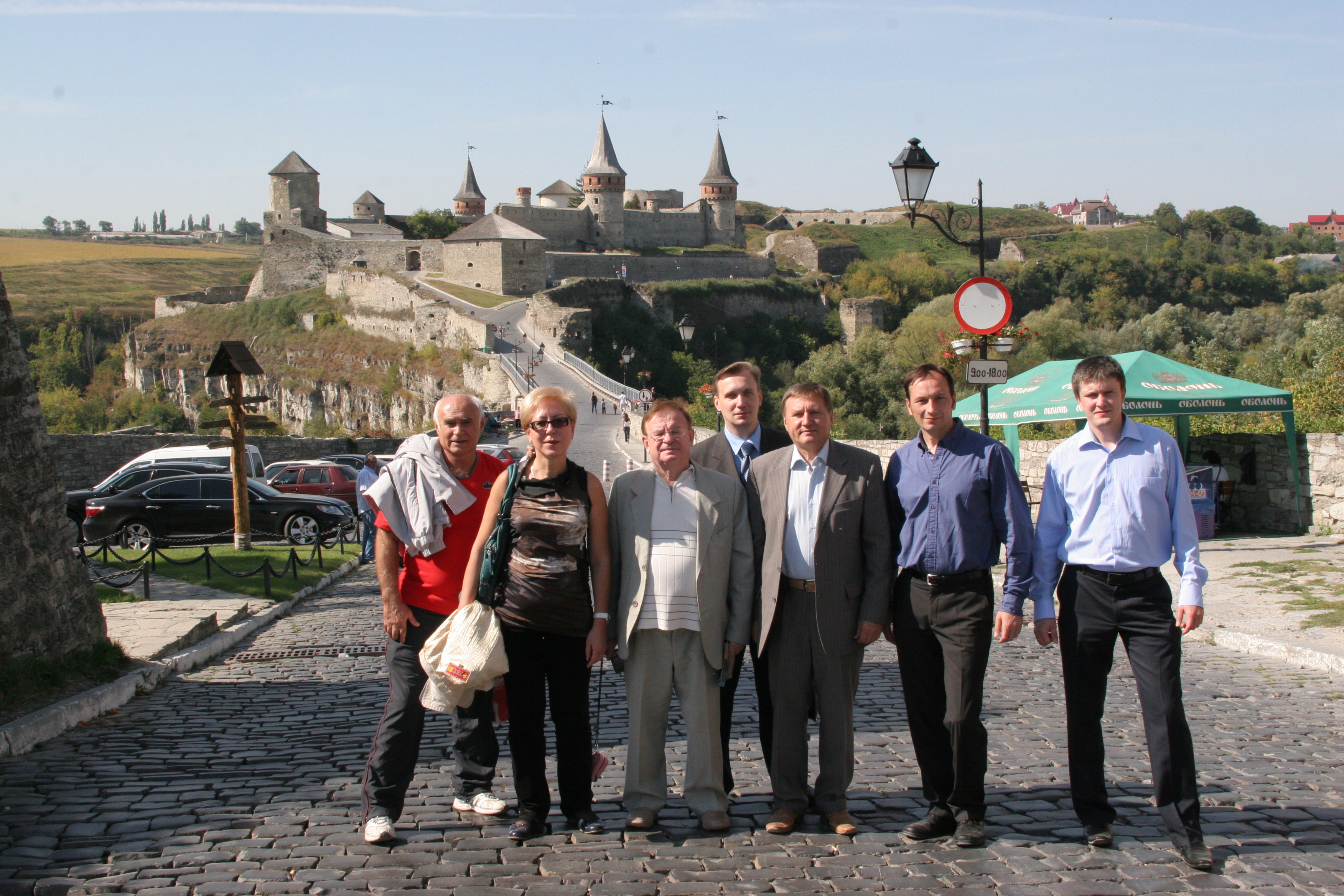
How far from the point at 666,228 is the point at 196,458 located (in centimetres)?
7510

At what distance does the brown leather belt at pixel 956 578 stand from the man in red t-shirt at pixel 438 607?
6.32ft

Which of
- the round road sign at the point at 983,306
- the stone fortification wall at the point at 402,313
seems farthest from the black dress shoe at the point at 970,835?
the stone fortification wall at the point at 402,313

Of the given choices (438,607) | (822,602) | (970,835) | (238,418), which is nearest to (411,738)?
(438,607)

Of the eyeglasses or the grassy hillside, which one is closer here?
the eyeglasses

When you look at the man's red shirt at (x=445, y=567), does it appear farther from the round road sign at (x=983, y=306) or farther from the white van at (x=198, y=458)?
the white van at (x=198, y=458)

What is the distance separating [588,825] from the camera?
4.39 m

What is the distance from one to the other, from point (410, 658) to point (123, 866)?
1.27 meters

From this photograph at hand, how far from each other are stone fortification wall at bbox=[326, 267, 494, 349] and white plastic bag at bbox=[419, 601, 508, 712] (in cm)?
4909

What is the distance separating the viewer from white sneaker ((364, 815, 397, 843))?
4.22 m

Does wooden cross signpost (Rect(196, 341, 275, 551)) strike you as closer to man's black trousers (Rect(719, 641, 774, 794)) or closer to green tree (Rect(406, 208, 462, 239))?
man's black trousers (Rect(719, 641, 774, 794))

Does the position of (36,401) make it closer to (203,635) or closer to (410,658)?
(203,635)

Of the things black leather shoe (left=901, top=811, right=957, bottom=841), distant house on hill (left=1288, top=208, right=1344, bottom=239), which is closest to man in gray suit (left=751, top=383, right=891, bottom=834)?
black leather shoe (left=901, top=811, right=957, bottom=841)

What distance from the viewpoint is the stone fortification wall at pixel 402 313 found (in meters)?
54.6

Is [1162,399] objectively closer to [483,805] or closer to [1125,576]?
[1125,576]
